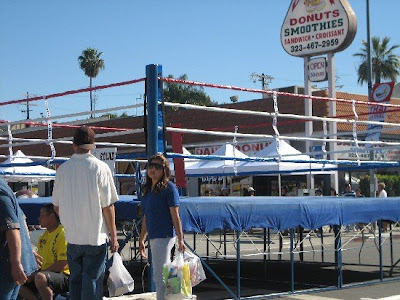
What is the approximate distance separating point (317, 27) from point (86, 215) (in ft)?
85.3

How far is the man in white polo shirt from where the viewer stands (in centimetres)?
636

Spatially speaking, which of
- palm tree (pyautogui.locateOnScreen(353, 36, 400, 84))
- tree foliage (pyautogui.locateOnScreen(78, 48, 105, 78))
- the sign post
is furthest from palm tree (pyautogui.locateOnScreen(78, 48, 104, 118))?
the sign post

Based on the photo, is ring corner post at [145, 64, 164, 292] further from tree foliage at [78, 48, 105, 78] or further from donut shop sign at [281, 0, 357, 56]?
tree foliage at [78, 48, 105, 78]

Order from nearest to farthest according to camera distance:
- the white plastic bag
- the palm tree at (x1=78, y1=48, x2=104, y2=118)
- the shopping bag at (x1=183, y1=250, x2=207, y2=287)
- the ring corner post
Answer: the white plastic bag → the shopping bag at (x1=183, y1=250, x2=207, y2=287) → the ring corner post → the palm tree at (x1=78, y1=48, x2=104, y2=118)

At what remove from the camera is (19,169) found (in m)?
16.8

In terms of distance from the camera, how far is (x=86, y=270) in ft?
20.9

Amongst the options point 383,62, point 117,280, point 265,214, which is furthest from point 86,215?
point 383,62

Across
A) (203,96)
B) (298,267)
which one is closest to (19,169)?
(298,267)

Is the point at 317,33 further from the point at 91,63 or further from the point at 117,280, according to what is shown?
the point at 91,63

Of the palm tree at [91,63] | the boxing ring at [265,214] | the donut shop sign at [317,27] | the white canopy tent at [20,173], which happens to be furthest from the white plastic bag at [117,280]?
the palm tree at [91,63]

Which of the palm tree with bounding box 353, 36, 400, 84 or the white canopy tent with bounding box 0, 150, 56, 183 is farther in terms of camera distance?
the palm tree with bounding box 353, 36, 400, 84

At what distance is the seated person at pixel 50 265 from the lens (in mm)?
7582

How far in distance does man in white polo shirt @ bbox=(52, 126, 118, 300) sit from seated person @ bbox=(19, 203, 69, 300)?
120 cm

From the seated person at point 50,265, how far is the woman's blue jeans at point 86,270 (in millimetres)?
1140
